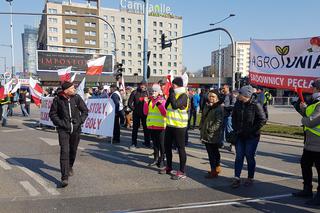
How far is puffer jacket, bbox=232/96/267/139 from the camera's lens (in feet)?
20.5

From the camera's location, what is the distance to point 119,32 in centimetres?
11219

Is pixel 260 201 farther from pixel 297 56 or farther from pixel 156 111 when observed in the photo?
pixel 297 56

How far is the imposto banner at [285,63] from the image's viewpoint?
784 cm

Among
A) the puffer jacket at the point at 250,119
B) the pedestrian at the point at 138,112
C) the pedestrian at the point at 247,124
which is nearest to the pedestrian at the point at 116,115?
the pedestrian at the point at 138,112

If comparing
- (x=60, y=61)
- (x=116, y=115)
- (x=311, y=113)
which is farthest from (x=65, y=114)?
(x=60, y=61)

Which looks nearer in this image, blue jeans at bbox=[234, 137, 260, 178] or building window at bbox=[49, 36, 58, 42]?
blue jeans at bbox=[234, 137, 260, 178]

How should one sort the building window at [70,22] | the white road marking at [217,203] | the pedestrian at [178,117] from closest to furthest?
1. the white road marking at [217,203]
2. the pedestrian at [178,117]
3. the building window at [70,22]

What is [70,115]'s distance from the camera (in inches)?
257

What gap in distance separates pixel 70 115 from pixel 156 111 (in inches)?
80.6

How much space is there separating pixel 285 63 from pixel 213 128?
2789 millimetres

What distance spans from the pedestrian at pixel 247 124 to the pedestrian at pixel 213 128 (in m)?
0.45

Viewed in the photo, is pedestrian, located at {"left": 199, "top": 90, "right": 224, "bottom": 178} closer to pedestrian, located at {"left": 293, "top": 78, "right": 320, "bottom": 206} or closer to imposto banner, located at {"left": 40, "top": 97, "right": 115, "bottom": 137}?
pedestrian, located at {"left": 293, "top": 78, "right": 320, "bottom": 206}

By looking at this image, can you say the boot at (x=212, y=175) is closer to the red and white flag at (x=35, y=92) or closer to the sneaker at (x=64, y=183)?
the sneaker at (x=64, y=183)

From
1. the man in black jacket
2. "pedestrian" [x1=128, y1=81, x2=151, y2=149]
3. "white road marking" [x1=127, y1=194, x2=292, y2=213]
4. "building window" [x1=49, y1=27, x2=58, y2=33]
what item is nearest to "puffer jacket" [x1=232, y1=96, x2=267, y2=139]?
"white road marking" [x1=127, y1=194, x2=292, y2=213]
